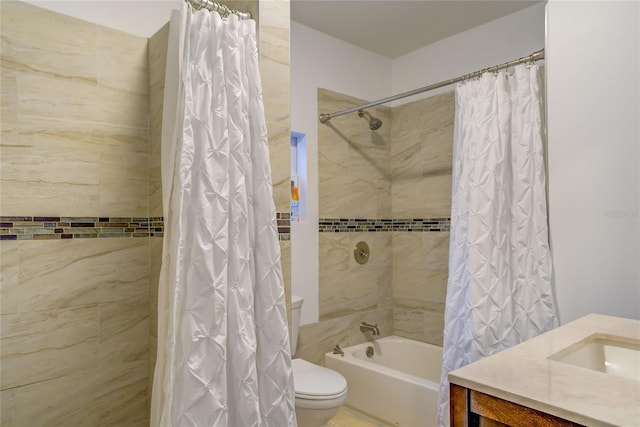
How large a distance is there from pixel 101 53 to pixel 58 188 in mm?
659

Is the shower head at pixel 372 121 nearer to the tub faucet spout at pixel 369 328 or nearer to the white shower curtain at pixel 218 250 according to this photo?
the tub faucet spout at pixel 369 328

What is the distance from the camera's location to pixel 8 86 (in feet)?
5.39

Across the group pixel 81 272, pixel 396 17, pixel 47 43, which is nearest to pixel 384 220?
pixel 396 17

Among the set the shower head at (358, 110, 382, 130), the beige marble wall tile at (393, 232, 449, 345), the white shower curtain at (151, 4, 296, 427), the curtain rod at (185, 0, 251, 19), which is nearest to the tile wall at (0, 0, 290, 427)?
the curtain rod at (185, 0, 251, 19)

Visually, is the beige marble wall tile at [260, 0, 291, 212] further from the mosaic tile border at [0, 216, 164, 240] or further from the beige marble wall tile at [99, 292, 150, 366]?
the beige marble wall tile at [99, 292, 150, 366]

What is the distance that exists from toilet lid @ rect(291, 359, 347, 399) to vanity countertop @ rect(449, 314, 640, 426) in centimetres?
110

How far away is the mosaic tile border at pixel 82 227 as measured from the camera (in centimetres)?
165

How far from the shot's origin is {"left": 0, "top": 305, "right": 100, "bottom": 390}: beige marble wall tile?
1.62m

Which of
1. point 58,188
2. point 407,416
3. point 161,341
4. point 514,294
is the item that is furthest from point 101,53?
point 407,416

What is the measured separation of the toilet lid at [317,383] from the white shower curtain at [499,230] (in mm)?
593

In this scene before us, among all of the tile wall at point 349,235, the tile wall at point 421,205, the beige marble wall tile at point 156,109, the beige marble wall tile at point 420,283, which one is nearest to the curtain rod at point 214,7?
the beige marble wall tile at point 156,109

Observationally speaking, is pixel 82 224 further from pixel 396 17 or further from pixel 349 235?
pixel 396 17

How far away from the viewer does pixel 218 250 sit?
1.42 meters

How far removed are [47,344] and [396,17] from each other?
8.95 ft
